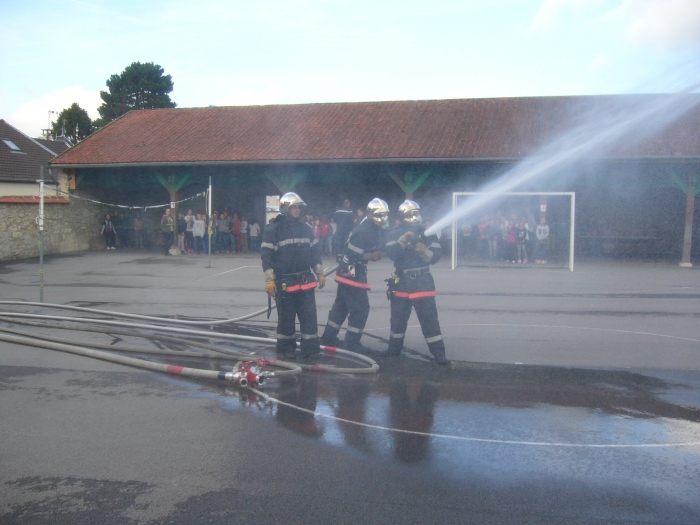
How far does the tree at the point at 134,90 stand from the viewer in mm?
70000

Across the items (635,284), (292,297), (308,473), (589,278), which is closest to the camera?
(308,473)

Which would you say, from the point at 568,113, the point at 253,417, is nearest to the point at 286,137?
the point at 568,113

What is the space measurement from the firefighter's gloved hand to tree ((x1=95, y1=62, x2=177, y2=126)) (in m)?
67.7

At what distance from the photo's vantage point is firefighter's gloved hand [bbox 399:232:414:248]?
24.8 feet

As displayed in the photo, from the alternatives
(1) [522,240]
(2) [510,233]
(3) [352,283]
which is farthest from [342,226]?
(2) [510,233]

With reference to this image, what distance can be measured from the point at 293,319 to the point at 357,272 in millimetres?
1003

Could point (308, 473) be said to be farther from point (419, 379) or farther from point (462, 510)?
point (419, 379)

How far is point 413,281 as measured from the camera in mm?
7629

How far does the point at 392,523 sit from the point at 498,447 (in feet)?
4.96

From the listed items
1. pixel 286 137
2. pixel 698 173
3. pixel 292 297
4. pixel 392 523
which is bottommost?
pixel 392 523

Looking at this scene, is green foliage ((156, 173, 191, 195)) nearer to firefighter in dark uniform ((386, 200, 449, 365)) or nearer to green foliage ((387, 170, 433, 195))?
green foliage ((387, 170, 433, 195))

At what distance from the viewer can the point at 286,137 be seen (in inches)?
1028

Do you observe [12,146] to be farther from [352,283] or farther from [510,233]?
[352,283]

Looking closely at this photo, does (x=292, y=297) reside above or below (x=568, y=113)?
below
